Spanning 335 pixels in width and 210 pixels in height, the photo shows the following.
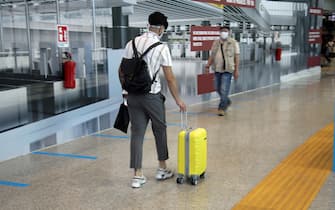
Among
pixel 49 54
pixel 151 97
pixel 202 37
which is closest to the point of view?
pixel 151 97

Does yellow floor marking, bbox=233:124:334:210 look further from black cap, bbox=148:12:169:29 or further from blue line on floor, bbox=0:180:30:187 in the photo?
blue line on floor, bbox=0:180:30:187

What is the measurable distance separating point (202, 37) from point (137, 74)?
18.9 feet

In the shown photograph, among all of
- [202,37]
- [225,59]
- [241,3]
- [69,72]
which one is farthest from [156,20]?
[241,3]

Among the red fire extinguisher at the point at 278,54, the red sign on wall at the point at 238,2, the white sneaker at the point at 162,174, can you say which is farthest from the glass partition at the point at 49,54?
the red fire extinguisher at the point at 278,54

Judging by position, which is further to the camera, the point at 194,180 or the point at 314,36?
the point at 314,36

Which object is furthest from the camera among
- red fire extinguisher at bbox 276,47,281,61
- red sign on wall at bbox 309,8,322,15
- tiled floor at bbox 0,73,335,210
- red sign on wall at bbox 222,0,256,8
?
red sign on wall at bbox 309,8,322,15

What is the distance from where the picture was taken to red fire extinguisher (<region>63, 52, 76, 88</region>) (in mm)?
7285

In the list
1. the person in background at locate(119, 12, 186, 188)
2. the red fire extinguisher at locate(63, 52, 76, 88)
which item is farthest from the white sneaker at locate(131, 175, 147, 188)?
the red fire extinguisher at locate(63, 52, 76, 88)

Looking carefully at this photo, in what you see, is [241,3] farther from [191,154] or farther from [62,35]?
[191,154]

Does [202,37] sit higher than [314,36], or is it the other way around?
[314,36]

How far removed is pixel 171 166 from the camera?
4586mm

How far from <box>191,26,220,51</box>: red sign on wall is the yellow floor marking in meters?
4.27

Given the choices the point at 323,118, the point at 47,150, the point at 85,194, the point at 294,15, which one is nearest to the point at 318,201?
the point at 85,194

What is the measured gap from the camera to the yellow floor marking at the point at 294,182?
345 centimetres
